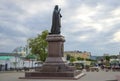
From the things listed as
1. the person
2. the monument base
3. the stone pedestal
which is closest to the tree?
the person

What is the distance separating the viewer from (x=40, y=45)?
274 ft

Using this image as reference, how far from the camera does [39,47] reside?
8425 cm

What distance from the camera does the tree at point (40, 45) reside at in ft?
272

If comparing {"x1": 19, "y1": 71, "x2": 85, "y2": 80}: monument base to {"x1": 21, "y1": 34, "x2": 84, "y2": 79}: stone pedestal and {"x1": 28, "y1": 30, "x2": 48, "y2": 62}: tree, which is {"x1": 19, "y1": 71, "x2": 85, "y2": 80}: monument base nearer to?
{"x1": 21, "y1": 34, "x2": 84, "y2": 79}: stone pedestal

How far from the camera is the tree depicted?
82938 millimetres

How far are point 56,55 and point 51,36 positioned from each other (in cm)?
220

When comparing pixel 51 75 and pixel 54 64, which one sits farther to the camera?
pixel 54 64

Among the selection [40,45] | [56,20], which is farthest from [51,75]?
[40,45]

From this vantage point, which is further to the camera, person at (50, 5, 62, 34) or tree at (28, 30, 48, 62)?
tree at (28, 30, 48, 62)

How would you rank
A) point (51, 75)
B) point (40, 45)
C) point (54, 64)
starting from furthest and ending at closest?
point (40, 45) → point (54, 64) → point (51, 75)

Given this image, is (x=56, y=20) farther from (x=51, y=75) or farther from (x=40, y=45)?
(x=40, y=45)

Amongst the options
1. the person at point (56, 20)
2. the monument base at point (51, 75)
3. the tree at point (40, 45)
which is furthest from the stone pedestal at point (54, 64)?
the tree at point (40, 45)

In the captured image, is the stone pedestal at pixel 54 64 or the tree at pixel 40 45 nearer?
the stone pedestal at pixel 54 64

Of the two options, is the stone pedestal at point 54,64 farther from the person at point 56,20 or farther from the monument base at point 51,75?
the person at point 56,20
